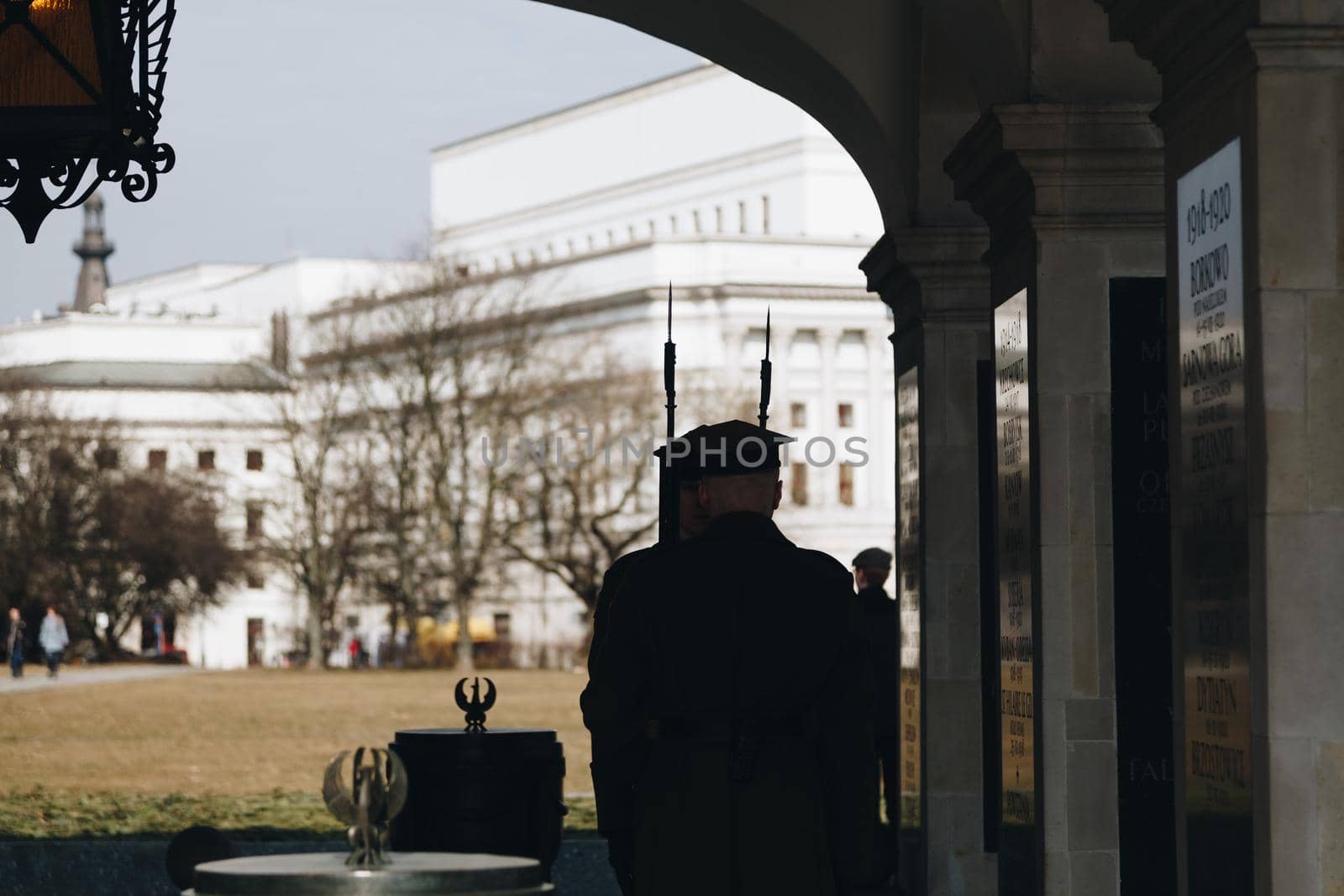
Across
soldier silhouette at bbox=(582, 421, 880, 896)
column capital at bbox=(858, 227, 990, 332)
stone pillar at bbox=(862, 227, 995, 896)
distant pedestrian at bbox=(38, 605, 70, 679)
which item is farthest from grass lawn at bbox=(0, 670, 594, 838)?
soldier silhouette at bbox=(582, 421, 880, 896)

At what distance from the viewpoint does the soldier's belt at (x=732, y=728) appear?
22.2 ft

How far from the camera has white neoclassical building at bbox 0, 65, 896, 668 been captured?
103 metres

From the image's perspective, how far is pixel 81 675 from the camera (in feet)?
236

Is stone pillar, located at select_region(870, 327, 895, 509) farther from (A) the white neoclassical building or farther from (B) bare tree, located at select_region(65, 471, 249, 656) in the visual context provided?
(B) bare tree, located at select_region(65, 471, 249, 656)

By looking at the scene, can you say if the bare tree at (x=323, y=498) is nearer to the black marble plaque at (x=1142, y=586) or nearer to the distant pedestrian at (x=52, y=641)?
the distant pedestrian at (x=52, y=641)

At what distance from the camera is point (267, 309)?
138625 millimetres

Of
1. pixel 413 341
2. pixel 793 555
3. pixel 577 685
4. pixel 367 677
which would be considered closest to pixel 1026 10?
pixel 793 555

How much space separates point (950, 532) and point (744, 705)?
296 inches

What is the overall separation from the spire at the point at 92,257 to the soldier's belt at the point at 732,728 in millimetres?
162731

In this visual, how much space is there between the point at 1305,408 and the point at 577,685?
176 feet

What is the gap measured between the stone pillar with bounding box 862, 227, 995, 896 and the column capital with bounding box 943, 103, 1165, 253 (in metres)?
3.26

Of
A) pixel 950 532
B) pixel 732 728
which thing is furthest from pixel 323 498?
pixel 732 728

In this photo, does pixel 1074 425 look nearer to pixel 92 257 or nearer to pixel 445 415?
pixel 445 415

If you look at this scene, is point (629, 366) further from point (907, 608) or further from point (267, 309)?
point (907, 608)
